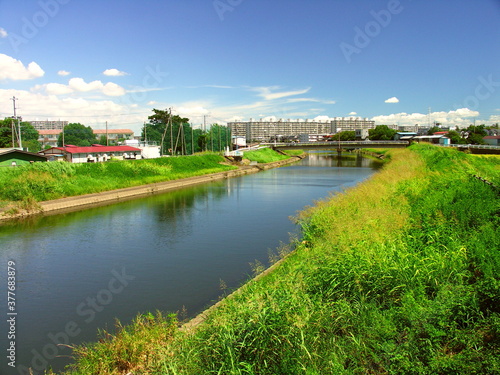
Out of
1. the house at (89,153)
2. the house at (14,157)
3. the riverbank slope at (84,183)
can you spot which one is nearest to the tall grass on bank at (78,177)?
the riverbank slope at (84,183)

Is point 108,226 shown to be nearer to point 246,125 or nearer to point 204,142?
point 204,142

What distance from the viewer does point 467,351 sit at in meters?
3.61

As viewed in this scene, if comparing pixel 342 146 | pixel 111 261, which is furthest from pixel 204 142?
pixel 111 261

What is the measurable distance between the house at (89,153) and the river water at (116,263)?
16338 mm

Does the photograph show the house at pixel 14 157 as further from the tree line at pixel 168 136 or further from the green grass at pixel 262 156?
the green grass at pixel 262 156

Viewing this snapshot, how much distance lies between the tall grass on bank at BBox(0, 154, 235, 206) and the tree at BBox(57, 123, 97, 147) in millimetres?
32619

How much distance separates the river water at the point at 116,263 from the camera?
657 cm

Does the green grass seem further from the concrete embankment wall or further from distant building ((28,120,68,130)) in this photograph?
distant building ((28,120,68,130))

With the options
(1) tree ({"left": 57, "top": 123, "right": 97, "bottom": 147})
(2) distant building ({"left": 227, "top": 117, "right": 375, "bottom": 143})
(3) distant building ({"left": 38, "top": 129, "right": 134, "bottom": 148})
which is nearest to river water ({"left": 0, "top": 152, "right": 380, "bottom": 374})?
(1) tree ({"left": 57, "top": 123, "right": 97, "bottom": 147})

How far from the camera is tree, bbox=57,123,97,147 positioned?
190 feet

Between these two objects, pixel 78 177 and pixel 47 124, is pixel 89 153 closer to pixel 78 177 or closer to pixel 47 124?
pixel 78 177

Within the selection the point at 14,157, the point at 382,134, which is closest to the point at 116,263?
the point at 14,157

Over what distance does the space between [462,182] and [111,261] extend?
33.3ft

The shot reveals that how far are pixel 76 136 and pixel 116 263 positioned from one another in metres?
57.7
